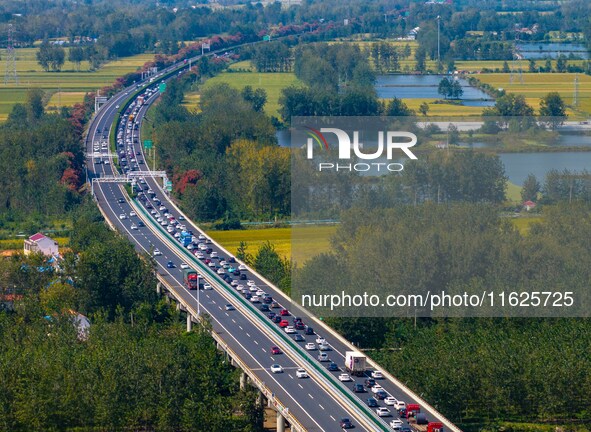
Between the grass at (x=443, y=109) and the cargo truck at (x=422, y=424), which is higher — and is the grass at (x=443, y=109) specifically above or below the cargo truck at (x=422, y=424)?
above

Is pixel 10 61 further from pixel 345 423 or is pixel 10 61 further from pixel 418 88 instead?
pixel 345 423

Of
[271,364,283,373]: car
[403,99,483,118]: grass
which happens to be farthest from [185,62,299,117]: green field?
[271,364,283,373]: car

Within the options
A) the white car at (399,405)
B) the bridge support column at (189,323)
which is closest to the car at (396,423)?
the white car at (399,405)

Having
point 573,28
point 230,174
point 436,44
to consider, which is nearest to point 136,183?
point 230,174

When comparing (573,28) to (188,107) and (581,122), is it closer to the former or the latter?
(188,107)

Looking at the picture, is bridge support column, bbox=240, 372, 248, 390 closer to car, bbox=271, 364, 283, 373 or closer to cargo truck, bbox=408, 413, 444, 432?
car, bbox=271, 364, 283, 373

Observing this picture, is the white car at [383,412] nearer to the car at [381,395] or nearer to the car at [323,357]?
the car at [381,395]
